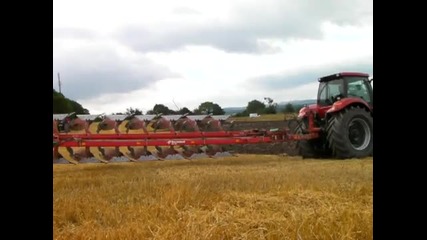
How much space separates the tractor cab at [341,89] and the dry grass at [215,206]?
62.2 inches

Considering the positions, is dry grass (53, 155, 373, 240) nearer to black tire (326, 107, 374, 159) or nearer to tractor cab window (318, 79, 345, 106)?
black tire (326, 107, 374, 159)

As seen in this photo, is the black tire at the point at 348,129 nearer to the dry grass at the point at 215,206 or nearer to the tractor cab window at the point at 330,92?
the tractor cab window at the point at 330,92

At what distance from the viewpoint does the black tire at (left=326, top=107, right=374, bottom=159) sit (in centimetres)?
429

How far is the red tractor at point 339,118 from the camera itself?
4277 mm

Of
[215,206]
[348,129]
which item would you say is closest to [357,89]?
[348,129]

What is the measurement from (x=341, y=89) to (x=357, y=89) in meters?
0.17

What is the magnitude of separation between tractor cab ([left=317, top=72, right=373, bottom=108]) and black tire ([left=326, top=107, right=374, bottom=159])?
0.55 feet

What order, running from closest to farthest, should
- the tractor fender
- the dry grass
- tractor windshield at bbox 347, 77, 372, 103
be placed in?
the dry grass < tractor windshield at bbox 347, 77, 372, 103 < the tractor fender

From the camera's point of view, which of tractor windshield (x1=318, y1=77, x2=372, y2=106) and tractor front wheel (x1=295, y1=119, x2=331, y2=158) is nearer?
tractor windshield (x1=318, y1=77, x2=372, y2=106)

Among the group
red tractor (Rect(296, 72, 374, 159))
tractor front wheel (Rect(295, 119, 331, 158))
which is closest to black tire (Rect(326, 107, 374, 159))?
red tractor (Rect(296, 72, 374, 159))

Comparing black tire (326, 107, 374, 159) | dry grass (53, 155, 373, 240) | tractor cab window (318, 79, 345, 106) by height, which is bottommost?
dry grass (53, 155, 373, 240)
